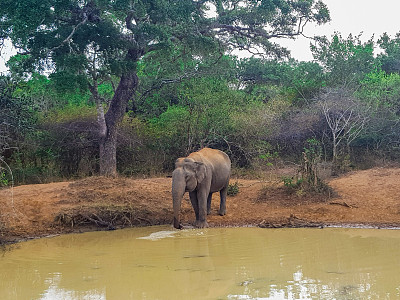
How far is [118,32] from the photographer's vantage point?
52.7 feet

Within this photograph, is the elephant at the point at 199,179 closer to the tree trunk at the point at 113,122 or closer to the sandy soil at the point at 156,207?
the sandy soil at the point at 156,207

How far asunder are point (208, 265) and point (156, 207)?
4.65m

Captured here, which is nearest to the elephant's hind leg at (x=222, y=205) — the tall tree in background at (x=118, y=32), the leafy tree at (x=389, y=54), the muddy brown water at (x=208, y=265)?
the muddy brown water at (x=208, y=265)

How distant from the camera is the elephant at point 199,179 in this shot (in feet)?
36.1

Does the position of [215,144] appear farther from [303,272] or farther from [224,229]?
[303,272]

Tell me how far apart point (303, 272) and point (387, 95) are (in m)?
15.9

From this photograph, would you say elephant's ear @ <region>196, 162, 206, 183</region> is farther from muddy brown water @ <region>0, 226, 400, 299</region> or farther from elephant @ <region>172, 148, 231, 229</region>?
muddy brown water @ <region>0, 226, 400, 299</region>

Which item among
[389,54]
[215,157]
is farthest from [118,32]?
[389,54]

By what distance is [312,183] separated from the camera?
1370cm

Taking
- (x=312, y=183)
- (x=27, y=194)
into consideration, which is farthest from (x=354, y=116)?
(x=27, y=194)

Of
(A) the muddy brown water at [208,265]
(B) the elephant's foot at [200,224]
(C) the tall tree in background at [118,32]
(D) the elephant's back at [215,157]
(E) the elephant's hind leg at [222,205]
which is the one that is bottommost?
(A) the muddy brown water at [208,265]

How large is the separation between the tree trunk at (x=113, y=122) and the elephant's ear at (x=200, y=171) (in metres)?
7.08

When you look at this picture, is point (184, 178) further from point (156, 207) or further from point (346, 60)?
point (346, 60)

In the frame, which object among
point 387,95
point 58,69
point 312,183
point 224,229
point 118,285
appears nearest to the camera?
point 118,285
